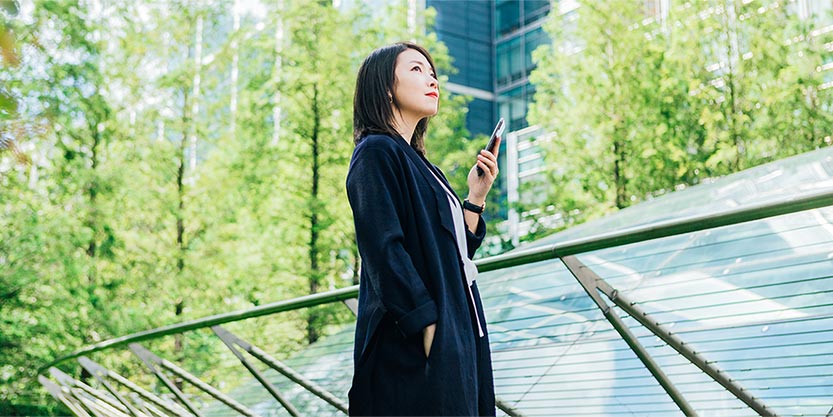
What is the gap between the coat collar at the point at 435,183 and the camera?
2119 millimetres

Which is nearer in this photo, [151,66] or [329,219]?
[329,219]

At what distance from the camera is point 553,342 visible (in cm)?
387

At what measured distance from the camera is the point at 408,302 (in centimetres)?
192

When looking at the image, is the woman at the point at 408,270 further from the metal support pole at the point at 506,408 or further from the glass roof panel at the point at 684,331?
the metal support pole at the point at 506,408

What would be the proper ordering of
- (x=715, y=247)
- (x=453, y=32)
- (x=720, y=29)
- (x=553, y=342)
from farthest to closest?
(x=453, y=32) < (x=720, y=29) < (x=715, y=247) < (x=553, y=342)

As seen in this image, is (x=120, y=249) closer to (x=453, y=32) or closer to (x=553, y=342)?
(x=553, y=342)

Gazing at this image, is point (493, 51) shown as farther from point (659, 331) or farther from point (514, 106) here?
point (659, 331)

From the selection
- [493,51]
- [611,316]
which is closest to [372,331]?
[611,316]

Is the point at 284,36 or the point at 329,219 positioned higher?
the point at 284,36

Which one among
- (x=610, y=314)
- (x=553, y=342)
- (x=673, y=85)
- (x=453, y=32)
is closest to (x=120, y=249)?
(x=673, y=85)

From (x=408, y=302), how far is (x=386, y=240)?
13cm

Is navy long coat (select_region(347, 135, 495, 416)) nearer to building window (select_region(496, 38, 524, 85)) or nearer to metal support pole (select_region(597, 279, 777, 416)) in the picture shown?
metal support pole (select_region(597, 279, 777, 416))

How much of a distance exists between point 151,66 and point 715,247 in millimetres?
12026

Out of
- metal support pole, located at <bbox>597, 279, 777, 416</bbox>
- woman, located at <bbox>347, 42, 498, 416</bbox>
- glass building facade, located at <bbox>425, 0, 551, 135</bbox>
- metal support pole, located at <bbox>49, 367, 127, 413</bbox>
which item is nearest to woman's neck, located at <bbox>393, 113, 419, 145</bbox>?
woman, located at <bbox>347, 42, 498, 416</bbox>
